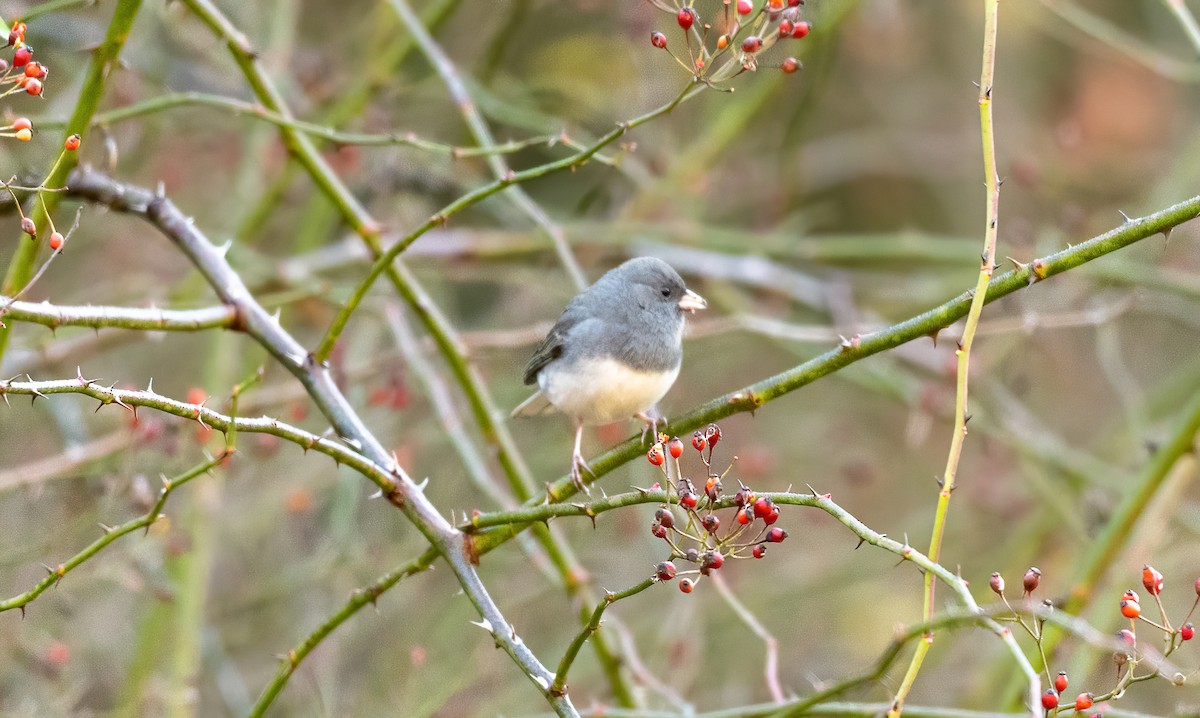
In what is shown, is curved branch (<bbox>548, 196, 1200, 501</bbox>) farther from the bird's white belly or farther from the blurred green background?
the blurred green background

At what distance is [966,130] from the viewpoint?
25.5 ft

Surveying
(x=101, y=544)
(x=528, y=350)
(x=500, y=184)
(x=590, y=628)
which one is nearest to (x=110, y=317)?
(x=101, y=544)

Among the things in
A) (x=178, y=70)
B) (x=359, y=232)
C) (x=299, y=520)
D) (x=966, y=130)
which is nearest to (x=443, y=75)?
(x=359, y=232)

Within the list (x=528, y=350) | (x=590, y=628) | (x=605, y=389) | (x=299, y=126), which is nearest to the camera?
(x=590, y=628)

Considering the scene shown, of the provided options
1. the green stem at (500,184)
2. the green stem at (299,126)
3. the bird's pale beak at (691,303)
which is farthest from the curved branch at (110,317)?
the bird's pale beak at (691,303)

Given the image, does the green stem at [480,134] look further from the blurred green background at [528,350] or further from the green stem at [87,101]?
the green stem at [87,101]

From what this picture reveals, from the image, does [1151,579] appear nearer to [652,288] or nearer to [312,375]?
[312,375]

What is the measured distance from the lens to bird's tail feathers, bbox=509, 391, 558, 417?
385cm

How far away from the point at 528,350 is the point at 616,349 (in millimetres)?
2354

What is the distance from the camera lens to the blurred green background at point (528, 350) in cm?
425

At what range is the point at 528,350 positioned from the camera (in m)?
5.81

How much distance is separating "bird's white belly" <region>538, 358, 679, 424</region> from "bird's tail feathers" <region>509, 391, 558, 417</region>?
226 mm

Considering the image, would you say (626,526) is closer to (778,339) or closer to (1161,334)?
(778,339)

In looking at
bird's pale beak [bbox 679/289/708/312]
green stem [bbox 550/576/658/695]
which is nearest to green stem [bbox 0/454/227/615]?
green stem [bbox 550/576/658/695]
